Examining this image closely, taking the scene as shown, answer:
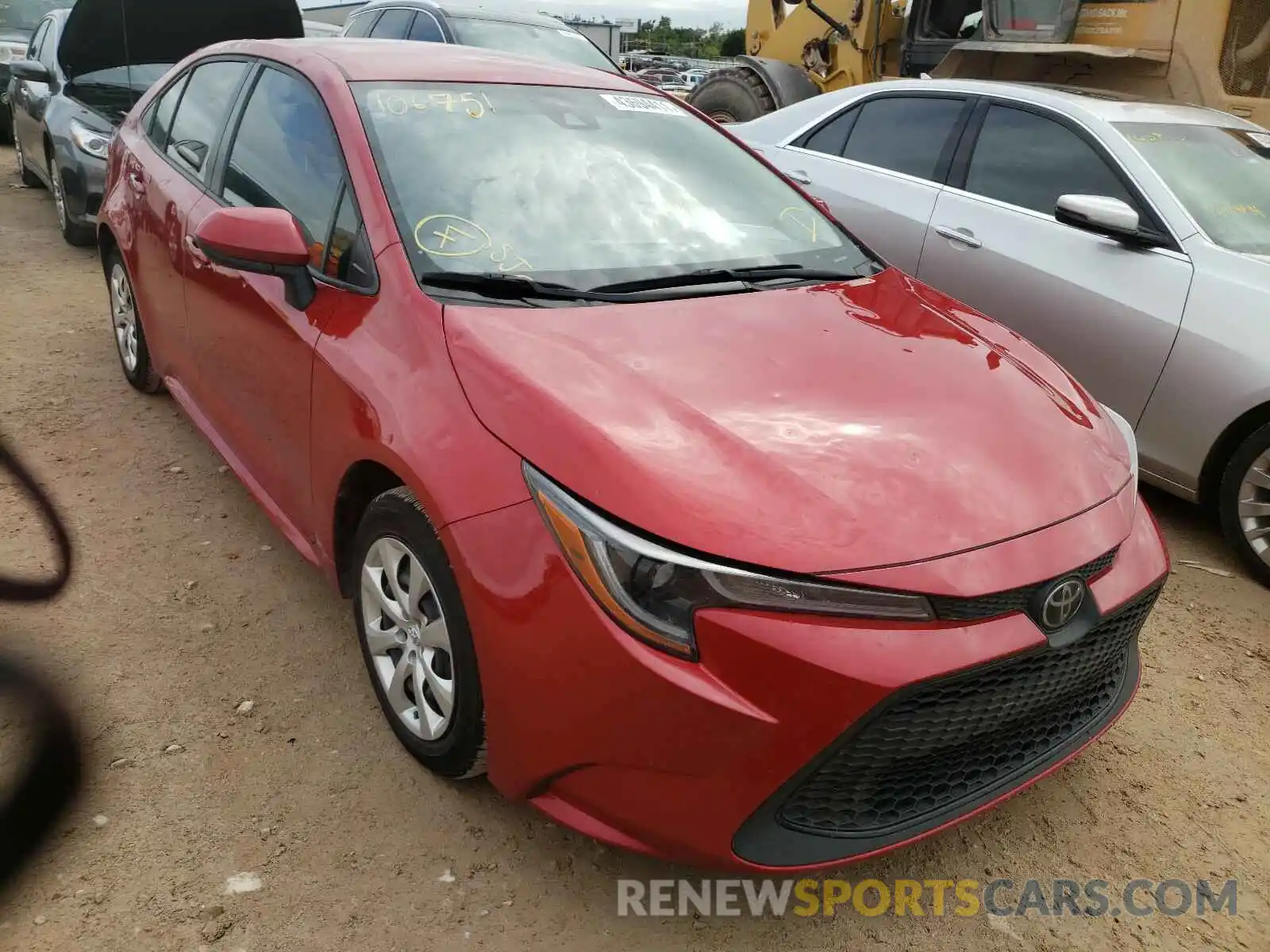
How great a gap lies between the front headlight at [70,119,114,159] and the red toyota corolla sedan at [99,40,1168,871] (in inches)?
154

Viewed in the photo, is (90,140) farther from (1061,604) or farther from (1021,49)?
(1061,604)

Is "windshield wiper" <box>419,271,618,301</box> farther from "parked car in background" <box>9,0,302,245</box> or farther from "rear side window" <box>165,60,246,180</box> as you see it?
"parked car in background" <box>9,0,302,245</box>

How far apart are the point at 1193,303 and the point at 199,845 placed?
11.9 ft

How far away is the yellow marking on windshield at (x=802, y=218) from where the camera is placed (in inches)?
119

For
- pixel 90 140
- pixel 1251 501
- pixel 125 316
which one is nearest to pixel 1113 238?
pixel 1251 501

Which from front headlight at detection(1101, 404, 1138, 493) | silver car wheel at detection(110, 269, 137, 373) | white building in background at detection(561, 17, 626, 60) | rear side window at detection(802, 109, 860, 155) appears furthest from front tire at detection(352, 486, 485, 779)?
white building in background at detection(561, 17, 626, 60)

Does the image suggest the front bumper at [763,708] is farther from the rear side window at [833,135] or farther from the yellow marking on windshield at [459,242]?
the rear side window at [833,135]

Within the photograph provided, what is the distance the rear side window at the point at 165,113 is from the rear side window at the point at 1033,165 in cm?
340

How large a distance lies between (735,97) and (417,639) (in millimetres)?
7018

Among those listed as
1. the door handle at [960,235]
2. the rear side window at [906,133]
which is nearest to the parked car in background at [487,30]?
the rear side window at [906,133]

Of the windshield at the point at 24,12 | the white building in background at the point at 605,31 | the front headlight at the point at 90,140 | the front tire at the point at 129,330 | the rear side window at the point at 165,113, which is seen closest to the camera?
the rear side window at the point at 165,113

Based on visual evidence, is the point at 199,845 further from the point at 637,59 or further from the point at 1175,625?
the point at 637,59

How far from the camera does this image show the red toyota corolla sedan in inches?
67.1

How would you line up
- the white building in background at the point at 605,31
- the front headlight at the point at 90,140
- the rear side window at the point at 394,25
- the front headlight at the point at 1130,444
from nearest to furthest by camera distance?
the front headlight at the point at 1130,444
the front headlight at the point at 90,140
the rear side window at the point at 394,25
the white building in background at the point at 605,31
